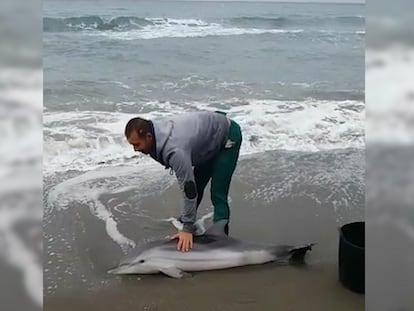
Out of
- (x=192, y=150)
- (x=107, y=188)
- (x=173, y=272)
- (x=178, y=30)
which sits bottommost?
(x=173, y=272)

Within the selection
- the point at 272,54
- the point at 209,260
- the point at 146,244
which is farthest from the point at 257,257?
the point at 272,54

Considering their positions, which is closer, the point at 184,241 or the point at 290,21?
the point at 184,241

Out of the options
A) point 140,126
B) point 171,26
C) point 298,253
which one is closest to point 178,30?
point 171,26

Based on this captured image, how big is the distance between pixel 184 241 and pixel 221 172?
201 millimetres

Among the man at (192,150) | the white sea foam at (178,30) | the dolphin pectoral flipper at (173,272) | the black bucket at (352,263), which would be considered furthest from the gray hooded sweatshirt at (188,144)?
the black bucket at (352,263)

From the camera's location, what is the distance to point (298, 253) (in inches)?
63.5

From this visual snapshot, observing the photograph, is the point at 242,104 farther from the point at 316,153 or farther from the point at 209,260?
the point at 209,260

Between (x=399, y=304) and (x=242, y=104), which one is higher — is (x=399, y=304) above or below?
below

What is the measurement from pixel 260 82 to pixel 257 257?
464 mm

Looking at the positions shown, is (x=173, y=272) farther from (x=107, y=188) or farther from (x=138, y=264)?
(x=107, y=188)

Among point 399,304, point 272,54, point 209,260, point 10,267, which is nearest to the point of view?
point 10,267

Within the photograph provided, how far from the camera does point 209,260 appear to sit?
155 centimetres

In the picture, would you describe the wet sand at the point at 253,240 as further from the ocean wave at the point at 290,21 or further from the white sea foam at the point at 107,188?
the ocean wave at the point at 290,21

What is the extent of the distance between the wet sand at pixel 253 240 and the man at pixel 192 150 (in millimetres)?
39
